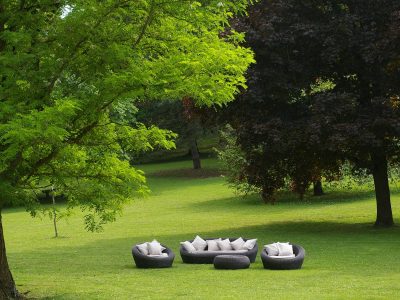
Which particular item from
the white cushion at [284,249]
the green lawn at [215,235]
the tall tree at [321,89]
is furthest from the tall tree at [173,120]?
the white cushion at [284,249]

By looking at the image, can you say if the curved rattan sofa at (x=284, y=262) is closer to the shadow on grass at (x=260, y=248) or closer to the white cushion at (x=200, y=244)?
the shadow on grass at (x=260, y=248)

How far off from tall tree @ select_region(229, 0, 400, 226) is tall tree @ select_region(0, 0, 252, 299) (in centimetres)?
978

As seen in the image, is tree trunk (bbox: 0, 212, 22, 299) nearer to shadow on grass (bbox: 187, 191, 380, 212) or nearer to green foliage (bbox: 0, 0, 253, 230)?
green foliage (bbox: 0, 0, 253, 230)

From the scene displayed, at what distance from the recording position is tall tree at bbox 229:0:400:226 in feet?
75.2

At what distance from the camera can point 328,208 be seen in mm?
34031

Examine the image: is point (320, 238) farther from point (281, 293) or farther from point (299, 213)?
point (281, 293)

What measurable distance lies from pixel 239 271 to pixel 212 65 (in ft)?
20.9

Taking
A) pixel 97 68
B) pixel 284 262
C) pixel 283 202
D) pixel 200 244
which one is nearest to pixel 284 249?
pixel 284 262

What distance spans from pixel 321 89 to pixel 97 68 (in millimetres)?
13794

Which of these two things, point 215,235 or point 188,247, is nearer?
point 188,247

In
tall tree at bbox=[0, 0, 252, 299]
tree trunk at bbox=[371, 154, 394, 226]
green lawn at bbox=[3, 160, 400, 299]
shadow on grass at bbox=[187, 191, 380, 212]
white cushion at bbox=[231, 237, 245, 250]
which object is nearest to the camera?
tall tree at bbox=[0, 0, 252, 299]

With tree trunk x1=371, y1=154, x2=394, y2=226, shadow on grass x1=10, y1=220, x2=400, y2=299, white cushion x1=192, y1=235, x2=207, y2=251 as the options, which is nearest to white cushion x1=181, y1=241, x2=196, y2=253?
white cushion x1=192, y1=235, x2=207, y2=251

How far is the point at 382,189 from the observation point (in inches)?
1013

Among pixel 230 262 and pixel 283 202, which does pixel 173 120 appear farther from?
pixel 230 262
